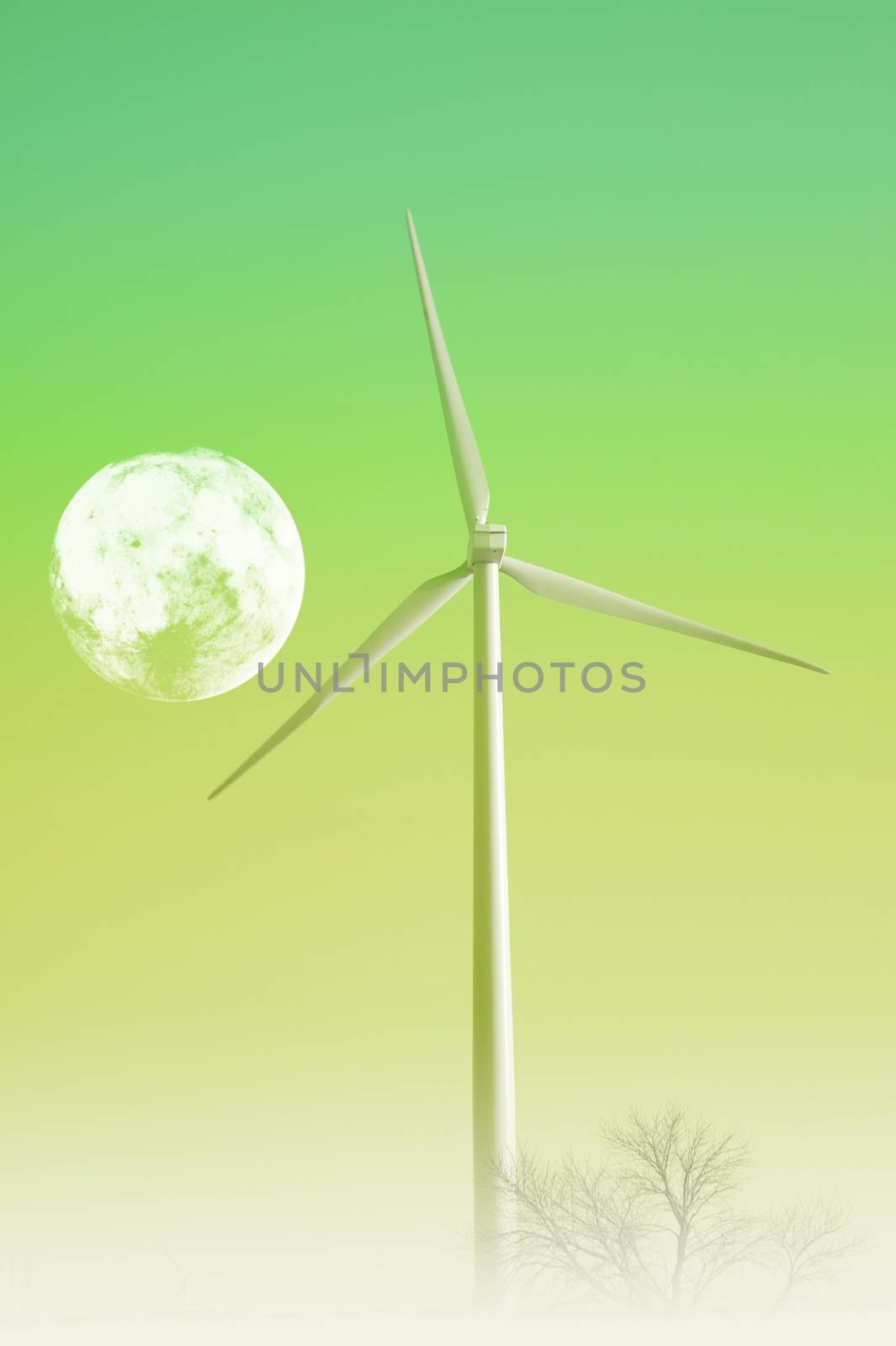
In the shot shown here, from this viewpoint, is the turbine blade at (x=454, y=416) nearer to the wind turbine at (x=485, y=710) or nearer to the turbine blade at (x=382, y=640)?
the wind turbine at (x=485, y=710)

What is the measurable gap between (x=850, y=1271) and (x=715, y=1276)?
6.86 feet

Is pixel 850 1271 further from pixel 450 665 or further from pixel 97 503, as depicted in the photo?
pixel 97 503

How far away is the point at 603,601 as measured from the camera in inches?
1230

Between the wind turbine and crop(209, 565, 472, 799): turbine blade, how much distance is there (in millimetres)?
20

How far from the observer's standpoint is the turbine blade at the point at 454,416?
1221 inches

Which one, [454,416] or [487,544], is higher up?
[454,416]

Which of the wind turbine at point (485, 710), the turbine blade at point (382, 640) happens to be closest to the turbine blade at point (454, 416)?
the wind turbine at point (485, 710)

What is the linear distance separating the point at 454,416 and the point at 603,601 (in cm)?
435

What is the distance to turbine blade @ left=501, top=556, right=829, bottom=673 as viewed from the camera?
101 feet

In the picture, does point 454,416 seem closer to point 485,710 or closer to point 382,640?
point 382,640

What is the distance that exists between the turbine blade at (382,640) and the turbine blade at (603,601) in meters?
1.08

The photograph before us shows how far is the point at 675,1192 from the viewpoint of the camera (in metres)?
28.5

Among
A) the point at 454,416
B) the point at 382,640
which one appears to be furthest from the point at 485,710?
the point at 454,416

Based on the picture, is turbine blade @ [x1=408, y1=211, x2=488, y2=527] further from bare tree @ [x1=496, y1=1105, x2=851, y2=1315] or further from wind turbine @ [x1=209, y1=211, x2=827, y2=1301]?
bare tree @ [x1=496, y1=1105, x2=851, y2=1315]
